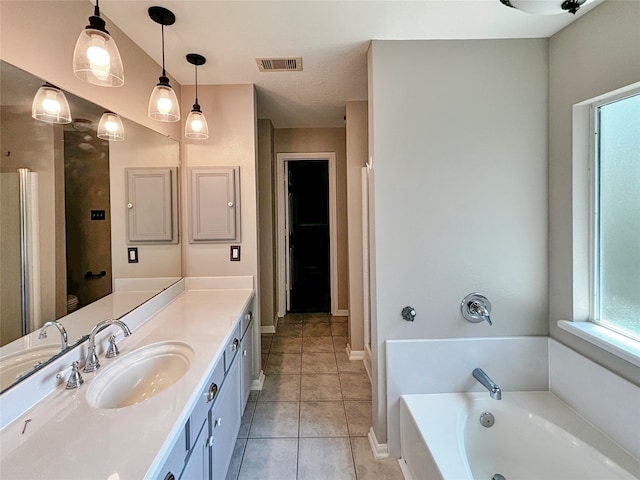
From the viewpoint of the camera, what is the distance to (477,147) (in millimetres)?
1870

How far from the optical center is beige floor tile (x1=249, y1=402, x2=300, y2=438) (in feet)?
6.82

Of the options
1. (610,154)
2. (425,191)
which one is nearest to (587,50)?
(610,154)

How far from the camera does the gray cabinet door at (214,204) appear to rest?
7.91 feet

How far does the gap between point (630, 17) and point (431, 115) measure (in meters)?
0.90

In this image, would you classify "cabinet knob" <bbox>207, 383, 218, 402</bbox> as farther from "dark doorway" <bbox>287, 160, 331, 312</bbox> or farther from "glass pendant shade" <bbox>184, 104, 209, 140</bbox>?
"dark doorway" <bbox>287, 160, 331, 312</bbox>

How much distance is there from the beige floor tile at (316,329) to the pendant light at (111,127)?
283 cm

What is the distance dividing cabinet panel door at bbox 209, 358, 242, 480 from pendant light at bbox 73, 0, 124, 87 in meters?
1.48

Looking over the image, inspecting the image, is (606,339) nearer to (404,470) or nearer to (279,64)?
(404,470)

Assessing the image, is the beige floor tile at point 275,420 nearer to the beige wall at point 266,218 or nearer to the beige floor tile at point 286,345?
the beige floor tile at point 286,345

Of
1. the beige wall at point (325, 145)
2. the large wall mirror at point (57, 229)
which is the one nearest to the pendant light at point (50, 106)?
the large wall mirror at point (57, 229)

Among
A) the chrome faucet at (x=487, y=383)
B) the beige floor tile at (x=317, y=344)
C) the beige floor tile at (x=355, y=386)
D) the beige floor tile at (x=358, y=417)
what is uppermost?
the chrome faucet at (x=487, y=383)

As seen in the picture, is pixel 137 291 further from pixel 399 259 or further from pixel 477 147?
pixel 477 147

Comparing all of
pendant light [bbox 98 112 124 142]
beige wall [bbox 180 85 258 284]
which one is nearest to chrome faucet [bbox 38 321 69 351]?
pendant light [bbox 98 112 124 142]

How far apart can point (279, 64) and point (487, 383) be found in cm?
244
